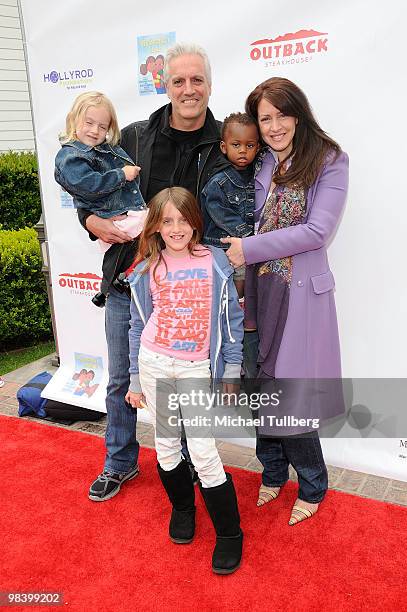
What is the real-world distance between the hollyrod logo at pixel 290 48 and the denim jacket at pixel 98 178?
105 centimetres

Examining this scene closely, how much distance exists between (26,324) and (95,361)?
156 cm

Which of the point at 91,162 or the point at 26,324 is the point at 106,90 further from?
the point at 26,324

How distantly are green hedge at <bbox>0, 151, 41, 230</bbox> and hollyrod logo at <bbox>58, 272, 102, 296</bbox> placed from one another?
3.43m

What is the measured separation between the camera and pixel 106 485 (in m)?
3.29

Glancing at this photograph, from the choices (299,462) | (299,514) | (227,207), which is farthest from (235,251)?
(299,514)

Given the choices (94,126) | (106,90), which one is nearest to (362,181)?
(94,126)

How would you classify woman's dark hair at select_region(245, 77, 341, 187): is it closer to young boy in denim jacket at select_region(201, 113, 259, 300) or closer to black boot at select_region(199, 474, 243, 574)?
young boy in denim jacket at select_region(201, 113, 259, 300)

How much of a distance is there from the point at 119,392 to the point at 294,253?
4.46ft

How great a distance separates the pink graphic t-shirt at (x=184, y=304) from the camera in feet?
8.50

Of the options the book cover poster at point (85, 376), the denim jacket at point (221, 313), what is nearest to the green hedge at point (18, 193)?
the book cover poster at point (85, 376)

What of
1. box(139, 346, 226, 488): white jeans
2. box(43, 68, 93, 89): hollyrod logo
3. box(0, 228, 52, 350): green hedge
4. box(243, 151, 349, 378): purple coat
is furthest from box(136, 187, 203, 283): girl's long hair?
box(0, 228, 52, 350): green hedge

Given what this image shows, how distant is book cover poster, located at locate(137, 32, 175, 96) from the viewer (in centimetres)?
352

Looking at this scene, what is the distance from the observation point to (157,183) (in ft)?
9.34

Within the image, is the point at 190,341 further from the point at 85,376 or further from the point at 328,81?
the point at 85,376
